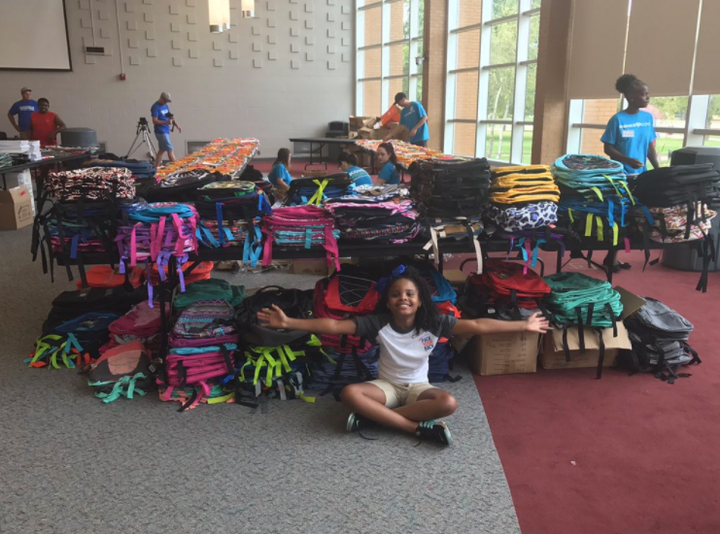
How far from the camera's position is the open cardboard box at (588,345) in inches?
136

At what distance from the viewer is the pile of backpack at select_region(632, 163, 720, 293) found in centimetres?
335

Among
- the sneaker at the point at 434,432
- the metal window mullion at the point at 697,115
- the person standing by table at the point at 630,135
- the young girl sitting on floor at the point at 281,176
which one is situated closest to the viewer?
the sneaker at the point at 434,432

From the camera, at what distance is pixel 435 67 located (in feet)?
42.3

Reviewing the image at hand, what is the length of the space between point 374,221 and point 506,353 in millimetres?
1113

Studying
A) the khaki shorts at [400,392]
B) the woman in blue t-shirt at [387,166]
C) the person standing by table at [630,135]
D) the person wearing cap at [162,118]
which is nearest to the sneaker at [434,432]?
the khaki shorts at [400,392]

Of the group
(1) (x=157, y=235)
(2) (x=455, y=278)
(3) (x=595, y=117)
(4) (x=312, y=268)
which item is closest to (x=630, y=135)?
(2) (x=455, y=278)

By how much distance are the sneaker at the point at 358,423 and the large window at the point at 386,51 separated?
12.1 m

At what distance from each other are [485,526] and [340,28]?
1594 cm

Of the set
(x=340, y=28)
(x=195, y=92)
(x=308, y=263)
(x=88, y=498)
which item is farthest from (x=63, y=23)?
(x=88, y=498)

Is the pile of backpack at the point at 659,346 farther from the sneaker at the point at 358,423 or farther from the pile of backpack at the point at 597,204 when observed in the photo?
the sneaker at the point at 358,423

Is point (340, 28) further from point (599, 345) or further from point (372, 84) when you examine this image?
point (599, 345)

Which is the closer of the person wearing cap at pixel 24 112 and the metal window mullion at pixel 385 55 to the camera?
the person wearing cap at pixel 24 112

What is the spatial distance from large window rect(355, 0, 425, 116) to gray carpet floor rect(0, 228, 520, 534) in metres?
12.1

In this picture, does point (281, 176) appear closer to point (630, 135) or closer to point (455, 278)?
point (455, 278)
